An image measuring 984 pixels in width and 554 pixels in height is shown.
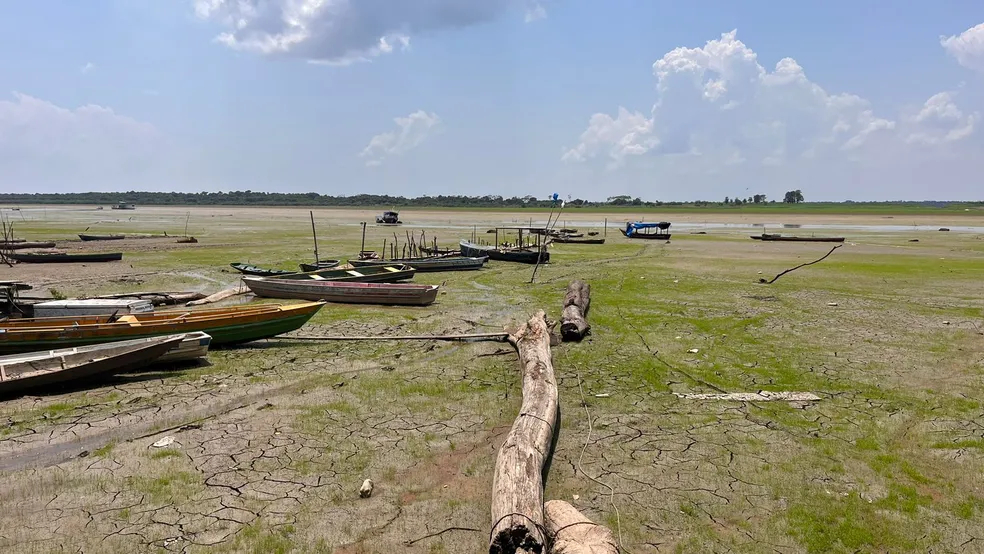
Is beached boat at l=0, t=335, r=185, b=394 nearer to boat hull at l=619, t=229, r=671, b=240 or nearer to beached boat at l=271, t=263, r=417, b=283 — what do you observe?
beached boat at l=271, t=263, r=417, b=283

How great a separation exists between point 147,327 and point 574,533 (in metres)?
10.4

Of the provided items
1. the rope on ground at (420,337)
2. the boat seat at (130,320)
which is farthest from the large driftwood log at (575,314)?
the boat seat at (130,320)

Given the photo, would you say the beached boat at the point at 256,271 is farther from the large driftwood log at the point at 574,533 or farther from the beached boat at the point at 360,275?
the large driftwood log at the point at 574,533

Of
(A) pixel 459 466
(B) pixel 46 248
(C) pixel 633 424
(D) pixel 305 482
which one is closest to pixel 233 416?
(D) pixel 305 482

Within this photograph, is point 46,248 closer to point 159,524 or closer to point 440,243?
point 440,243

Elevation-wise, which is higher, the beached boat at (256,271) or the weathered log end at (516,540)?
the beached boat at (256,271)

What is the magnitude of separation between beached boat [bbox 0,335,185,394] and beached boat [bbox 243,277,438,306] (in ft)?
26.3

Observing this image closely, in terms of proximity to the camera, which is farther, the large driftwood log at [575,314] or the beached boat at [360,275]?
the beached boat at [360,275]

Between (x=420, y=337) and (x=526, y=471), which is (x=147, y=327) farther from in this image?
(x=526, y=471)

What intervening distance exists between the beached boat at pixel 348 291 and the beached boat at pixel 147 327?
509 cm

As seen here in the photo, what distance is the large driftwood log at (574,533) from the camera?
5.31 meters

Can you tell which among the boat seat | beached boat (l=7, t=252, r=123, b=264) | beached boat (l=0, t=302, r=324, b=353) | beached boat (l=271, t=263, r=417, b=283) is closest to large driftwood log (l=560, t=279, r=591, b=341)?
beached boat (l=0, t=302, r=324, b=353)

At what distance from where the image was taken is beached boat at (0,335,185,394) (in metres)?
9.91

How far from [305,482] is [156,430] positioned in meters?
3.12
